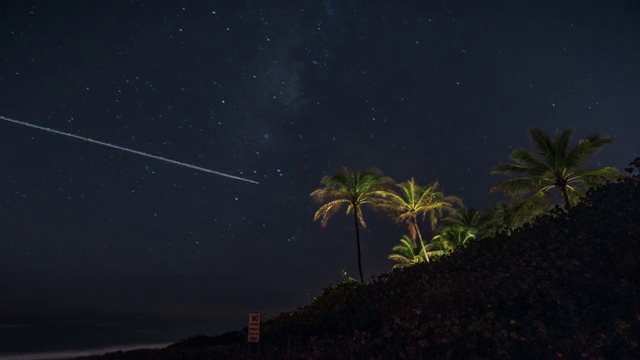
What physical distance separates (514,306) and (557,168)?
16.6 m

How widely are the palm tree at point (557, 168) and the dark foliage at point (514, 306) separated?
6264 mm

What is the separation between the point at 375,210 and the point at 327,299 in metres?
15.4

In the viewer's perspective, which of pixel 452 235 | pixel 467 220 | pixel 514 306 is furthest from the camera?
pixel 467 220

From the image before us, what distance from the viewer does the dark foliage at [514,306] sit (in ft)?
37.3

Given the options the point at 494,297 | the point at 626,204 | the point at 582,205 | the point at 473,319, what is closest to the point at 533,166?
the point at 582,205

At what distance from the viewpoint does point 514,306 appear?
1373 centimetres

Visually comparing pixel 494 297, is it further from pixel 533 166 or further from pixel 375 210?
pixel 375 210

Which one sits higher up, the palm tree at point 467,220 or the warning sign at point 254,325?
the palm tree at point 467,220

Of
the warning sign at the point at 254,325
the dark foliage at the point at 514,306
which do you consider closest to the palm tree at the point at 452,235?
the dark foliage at the point at 514,306

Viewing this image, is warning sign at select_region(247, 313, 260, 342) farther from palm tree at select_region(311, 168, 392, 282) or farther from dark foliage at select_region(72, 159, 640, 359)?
palm tree at select_region(311, 168, 392, 282)

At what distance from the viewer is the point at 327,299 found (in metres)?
23.8

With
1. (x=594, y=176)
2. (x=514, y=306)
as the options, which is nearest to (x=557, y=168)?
(x=594, y=176)

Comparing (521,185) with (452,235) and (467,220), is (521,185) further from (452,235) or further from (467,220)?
(467,220)

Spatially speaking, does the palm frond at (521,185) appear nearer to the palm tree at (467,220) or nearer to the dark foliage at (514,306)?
the dark foliage at (514,306)
